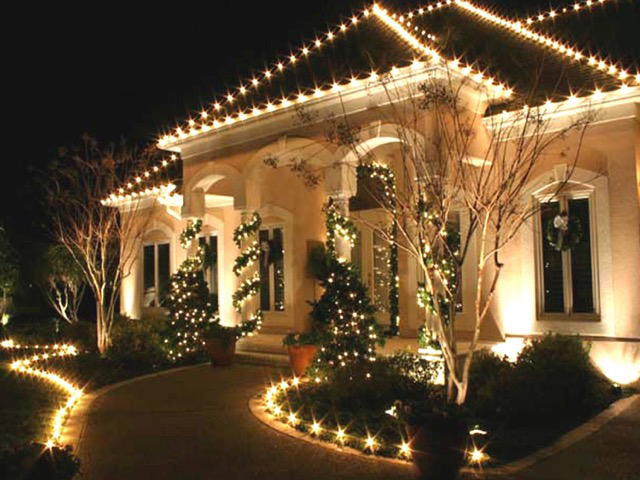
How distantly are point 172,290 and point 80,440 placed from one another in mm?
6962

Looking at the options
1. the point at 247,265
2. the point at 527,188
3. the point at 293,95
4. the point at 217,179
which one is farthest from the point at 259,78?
the point at 527,188

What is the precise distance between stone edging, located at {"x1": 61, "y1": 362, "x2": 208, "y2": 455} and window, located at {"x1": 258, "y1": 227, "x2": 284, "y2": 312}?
4.24 m

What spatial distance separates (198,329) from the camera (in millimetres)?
14422

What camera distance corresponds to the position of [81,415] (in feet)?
31.0

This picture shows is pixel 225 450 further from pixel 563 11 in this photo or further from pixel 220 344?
pixel 563 11

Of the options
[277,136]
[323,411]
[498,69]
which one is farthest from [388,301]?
[323,411]

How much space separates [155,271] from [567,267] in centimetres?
1284

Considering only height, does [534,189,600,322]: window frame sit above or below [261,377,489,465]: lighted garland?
above

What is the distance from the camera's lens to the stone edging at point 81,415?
7.95 metres

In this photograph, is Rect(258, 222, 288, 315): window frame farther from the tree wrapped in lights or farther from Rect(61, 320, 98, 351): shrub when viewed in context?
the tree wrapped in lights

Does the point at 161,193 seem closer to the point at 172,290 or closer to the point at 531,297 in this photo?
the point at 172,290

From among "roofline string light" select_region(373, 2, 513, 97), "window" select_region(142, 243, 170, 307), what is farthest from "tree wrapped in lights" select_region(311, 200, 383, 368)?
"window" select_region(142, 243, 170, 307)

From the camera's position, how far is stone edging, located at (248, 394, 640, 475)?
6.59 metres

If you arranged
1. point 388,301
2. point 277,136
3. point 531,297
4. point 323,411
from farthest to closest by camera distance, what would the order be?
point 388,301 → point 277,136 → point 531,297 → point 323,411
